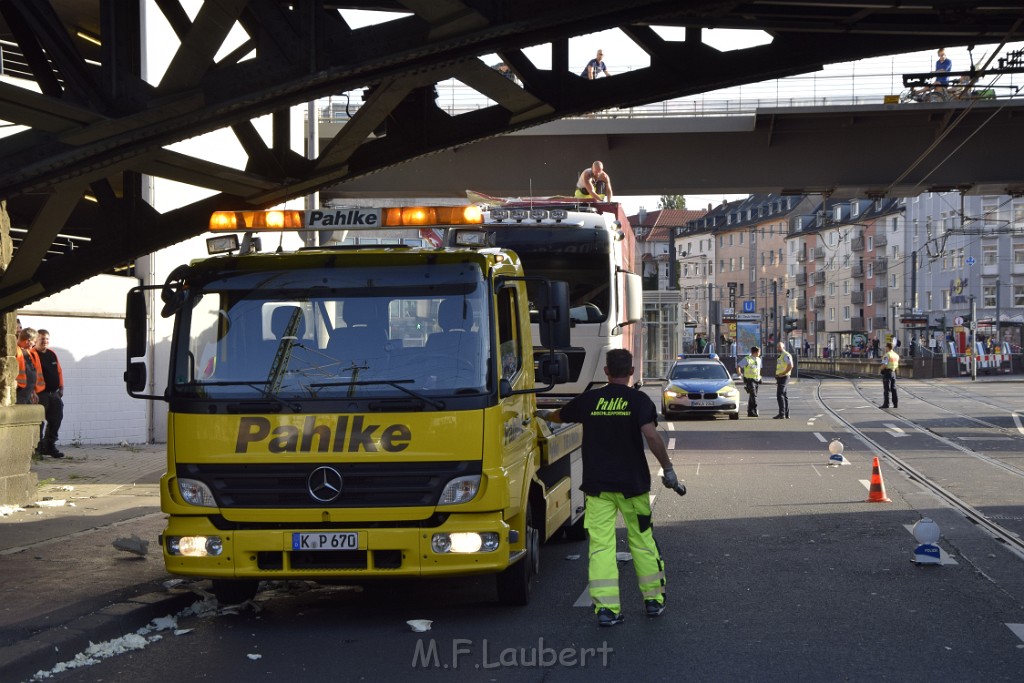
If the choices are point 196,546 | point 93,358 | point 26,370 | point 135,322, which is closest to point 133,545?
point 196,546

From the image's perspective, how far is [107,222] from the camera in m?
12.7

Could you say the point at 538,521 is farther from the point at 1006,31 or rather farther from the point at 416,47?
the point at 1006,31

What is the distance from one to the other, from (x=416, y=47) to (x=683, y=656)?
16.1 feet

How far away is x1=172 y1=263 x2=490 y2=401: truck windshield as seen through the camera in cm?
790

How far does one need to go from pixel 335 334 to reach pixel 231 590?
6.52 ft

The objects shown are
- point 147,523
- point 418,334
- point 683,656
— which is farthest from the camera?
point 147,523

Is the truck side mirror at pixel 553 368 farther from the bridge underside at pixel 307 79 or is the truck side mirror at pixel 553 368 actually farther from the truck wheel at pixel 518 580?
the bridge underside at pixel 307 79

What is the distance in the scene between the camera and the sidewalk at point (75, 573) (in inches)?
289

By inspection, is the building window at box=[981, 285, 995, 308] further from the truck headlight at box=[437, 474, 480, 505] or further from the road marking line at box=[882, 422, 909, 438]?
the truck headlight at box=[437, 474, 480, 505]

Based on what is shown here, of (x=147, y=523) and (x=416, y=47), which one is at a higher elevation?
(x=416, y=47)

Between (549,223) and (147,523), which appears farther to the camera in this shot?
(549,223)

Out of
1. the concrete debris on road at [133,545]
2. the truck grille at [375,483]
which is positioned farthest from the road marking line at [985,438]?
the truck grille at [375,483]

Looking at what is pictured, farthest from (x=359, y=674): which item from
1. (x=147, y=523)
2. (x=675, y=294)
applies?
(x=675, y=294)

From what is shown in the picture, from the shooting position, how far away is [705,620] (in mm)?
7926
